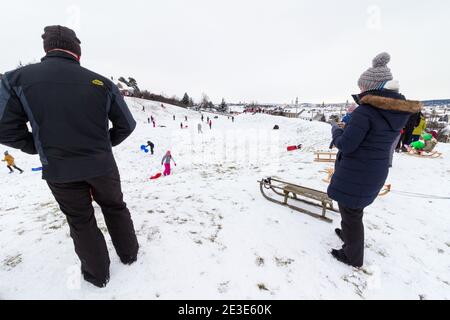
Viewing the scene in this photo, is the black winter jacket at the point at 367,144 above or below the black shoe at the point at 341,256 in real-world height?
above

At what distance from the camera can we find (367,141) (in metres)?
2.20

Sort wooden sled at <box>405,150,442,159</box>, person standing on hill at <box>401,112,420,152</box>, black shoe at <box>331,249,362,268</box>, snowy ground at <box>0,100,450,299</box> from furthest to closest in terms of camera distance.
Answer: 1. wooden sled at <box>405,150,442,159</box>
2. person standing on hill at <box>401,112,420,152</box>
3. black shoe at <box>331,249,362,268</box>
4. snowy ground at <box>0,100,450,299</box>

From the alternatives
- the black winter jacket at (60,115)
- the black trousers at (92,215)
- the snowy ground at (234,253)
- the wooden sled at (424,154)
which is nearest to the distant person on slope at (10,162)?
the snowy ground at (234,253)

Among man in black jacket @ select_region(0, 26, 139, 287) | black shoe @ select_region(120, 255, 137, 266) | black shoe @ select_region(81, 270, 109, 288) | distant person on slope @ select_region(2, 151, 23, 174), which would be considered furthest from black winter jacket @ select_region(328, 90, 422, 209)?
distant person on slope @ select_region(2, 151, 23, 174)

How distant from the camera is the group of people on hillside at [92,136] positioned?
166 cm

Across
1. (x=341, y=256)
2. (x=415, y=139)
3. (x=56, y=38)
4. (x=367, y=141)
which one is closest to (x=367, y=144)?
(x=367, y=141)

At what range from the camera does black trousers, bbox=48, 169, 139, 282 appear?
74.5 inches

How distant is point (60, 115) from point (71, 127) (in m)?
0.11

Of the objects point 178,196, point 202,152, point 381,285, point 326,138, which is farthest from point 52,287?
point 326,138

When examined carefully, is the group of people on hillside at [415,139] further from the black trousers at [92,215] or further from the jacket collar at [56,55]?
the jacket collar at [56,55]

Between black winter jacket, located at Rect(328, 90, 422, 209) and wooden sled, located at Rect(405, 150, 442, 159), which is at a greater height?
black winter jacket, located at Rect(328, 90, 422, 209)

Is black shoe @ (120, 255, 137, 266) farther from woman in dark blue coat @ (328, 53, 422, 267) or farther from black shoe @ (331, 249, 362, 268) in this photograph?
black shoe @ (331, 249, 362, 268)
